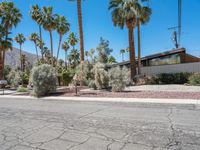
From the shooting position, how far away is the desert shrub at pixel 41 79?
20062 millimetres

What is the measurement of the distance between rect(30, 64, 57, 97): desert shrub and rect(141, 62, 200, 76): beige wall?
13800 millimetres

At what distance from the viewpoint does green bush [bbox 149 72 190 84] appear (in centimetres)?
2418

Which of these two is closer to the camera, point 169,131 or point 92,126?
point 169,131

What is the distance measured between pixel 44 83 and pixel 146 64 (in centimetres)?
1613

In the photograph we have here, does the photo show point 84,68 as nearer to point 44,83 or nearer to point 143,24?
point 44,83

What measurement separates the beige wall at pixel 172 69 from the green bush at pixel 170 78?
1.22m

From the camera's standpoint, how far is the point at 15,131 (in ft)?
23.9

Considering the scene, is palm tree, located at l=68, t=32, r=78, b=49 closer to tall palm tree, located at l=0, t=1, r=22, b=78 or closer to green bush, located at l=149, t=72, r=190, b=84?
tall palm tree, located at l=0, t=1, r=22, b=78

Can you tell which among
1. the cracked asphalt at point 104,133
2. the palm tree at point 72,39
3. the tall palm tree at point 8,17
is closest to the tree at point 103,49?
the palm tree at point 72,39

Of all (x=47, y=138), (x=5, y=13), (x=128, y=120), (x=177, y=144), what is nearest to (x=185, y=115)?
(x=128, y=120)

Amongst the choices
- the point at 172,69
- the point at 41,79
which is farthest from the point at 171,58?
the point at 41,79

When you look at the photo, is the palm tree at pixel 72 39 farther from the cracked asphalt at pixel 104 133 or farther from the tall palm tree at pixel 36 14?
the cracked asphalt at pixel 104 133

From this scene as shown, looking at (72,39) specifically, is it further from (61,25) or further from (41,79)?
(41,79)

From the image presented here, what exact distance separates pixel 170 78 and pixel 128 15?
9199 mm
